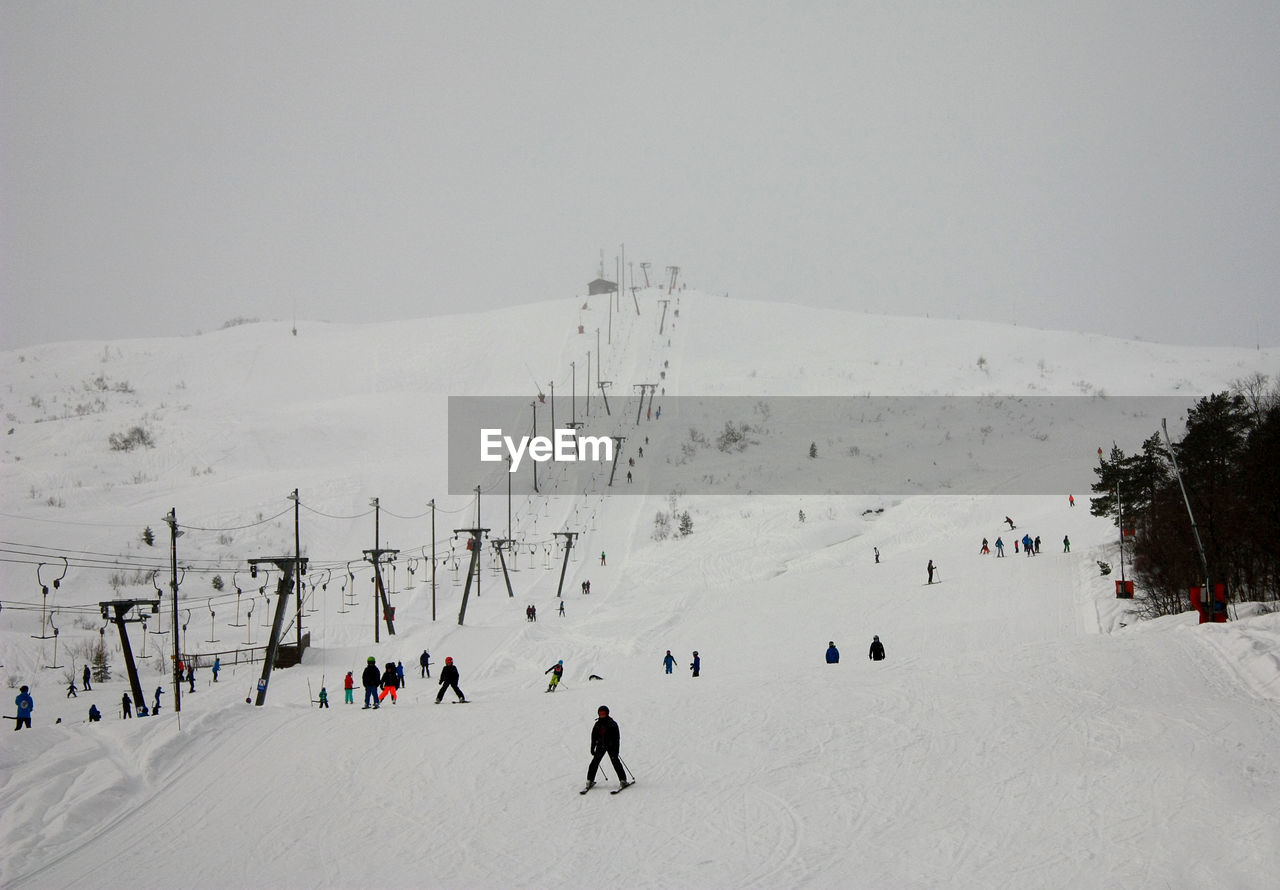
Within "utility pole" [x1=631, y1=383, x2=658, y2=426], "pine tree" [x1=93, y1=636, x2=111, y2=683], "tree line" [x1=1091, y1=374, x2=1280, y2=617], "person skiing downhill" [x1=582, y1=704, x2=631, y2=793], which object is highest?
"utility pole" [x1=631, y1=383, x2=658, y2=426]

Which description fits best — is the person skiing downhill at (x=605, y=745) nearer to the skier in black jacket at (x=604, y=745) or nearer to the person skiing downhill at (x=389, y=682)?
the skier in black jacket at (x=604, y=745)

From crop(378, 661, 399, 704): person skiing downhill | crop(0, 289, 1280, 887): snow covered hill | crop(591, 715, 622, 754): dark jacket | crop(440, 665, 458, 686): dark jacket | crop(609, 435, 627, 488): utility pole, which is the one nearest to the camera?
crop(0, 289, 1280, 887): snow covered hill

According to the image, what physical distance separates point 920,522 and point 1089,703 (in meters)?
38.3

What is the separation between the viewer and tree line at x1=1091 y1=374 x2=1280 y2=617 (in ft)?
92.2

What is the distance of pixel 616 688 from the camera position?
21.4 m

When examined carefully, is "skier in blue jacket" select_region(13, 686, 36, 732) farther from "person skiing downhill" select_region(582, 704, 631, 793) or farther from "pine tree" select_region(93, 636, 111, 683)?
"pine tree" select_region(93, 636, 111, 683)

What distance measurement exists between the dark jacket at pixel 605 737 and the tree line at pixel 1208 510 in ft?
65.4

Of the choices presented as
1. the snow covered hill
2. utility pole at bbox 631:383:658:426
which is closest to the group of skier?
the snow covered hill

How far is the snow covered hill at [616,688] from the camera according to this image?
36.2ft

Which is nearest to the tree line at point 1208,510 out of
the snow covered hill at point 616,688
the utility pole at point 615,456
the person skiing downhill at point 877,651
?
the snow covered hill at point 616,688

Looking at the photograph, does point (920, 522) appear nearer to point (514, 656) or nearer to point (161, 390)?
point (514, 656)

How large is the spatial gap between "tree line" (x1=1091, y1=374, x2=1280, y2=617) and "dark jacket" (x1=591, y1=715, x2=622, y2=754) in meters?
19.9

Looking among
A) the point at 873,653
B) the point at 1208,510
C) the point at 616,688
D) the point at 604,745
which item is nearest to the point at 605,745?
the point at 604,745

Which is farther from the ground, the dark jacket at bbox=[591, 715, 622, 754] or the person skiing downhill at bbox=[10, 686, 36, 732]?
the dark jacket at bbox=[591, 715, 622, 754]
